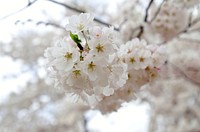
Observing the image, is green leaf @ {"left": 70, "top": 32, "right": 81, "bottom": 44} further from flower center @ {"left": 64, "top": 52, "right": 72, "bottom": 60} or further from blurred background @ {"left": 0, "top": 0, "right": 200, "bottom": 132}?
blurred background @ {"left": 0, "top": 0, "right": 200, "bottom": 132}

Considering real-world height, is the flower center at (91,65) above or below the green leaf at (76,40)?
below

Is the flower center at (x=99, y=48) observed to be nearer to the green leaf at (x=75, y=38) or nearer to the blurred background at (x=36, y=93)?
the green leaf at (x=75, y=38)

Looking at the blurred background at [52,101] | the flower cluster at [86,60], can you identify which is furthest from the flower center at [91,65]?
the blurred background at [52,101]

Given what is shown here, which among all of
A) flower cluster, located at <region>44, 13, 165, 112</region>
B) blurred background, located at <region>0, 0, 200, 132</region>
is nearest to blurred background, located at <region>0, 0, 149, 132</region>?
blurred background, located at <region>0, 0, 200, 132</region>

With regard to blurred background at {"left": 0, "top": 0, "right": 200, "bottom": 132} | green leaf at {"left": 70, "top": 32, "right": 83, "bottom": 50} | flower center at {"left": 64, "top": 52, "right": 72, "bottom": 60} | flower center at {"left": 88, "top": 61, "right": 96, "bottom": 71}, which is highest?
blurred background at {"left": 0, "top": 0, "right": 200, "bottom": 132}

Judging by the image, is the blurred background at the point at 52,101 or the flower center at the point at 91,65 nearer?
the flower center at the point at 91,65

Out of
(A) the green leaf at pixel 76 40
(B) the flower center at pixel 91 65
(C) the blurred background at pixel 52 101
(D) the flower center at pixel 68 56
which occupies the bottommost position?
(B) the flower center at pixel 91 65

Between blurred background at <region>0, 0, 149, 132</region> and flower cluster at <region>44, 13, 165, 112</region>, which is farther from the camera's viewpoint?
blurred background at <region>0, 0, 149, 132</region>

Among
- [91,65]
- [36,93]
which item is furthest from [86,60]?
[36,93]

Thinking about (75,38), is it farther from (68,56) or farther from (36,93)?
(36,93)

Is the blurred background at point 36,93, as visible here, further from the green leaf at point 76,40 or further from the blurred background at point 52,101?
the green leaf at point 76,40

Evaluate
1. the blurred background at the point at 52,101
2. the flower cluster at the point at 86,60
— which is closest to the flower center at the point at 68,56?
the flower cluster at the point at 86,60

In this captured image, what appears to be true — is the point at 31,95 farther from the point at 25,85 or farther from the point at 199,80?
the point at 199,80

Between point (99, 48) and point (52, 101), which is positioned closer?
point (99, 48)
